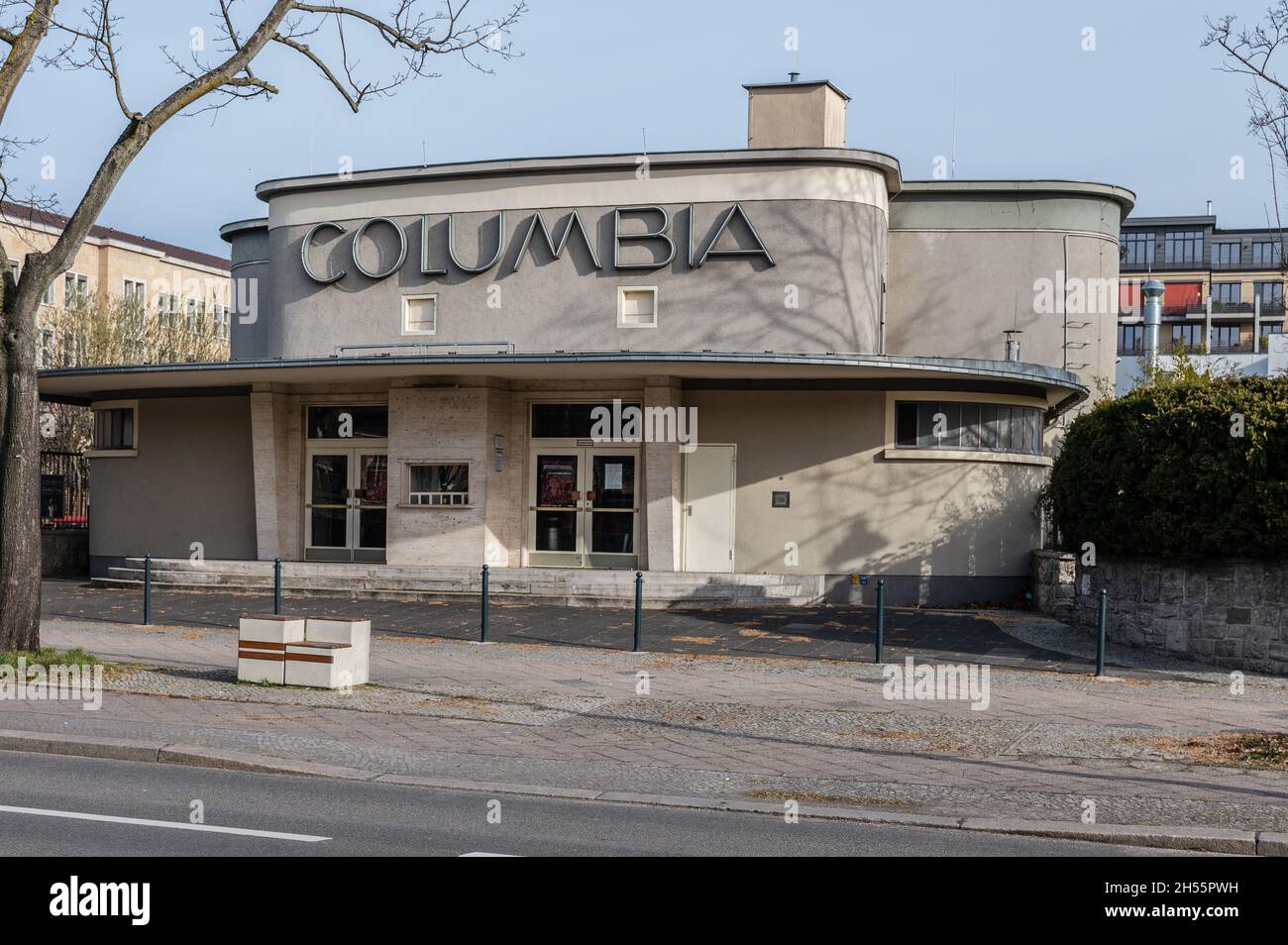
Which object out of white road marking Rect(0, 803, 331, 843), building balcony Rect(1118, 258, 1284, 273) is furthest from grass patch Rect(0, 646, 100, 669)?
building balcony Rect(1118, 258, 1284, 273)

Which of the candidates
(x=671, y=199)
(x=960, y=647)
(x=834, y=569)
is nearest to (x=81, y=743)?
(x=960, y=647)

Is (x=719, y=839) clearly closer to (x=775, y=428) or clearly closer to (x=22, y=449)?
(x=22, y=449)

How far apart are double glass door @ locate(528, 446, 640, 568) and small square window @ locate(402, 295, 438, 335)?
343 cm

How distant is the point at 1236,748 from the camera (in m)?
10.7

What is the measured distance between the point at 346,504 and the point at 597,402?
5.35 meters

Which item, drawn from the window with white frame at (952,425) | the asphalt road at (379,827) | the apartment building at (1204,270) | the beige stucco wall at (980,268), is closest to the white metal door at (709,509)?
the window with white frame at (952,425)

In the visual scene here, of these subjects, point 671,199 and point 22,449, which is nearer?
point 22,449

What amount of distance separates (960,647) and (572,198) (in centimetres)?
1182

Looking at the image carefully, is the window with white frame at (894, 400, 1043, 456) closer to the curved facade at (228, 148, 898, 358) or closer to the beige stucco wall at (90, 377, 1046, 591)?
the beige stucco wall at (90, 377, 1046, 591)

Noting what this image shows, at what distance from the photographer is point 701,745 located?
1086 cm

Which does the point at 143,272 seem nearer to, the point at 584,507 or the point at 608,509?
the point at 584,507

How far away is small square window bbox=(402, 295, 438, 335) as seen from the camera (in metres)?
25.5

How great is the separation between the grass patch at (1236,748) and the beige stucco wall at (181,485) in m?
19.0
